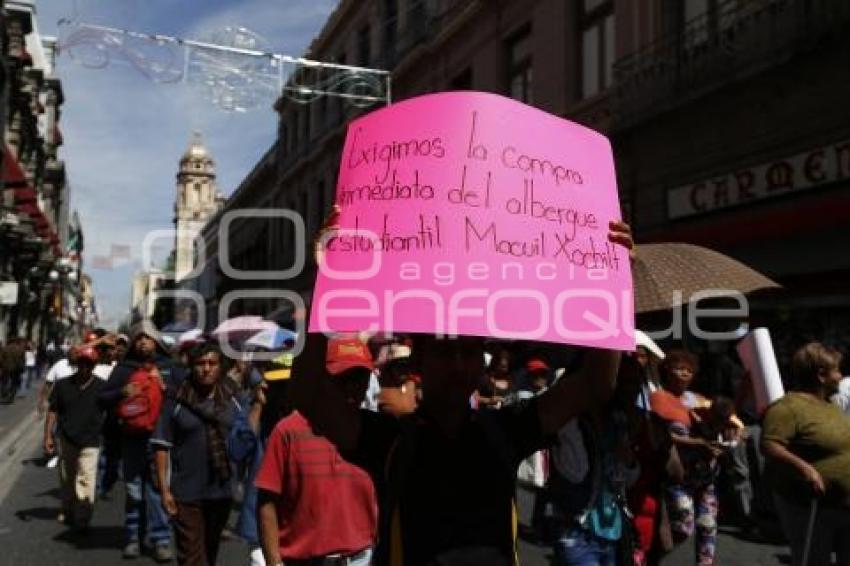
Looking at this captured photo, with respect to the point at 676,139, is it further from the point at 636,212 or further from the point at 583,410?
the point at 583,410

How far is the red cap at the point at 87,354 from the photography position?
27.8 feet

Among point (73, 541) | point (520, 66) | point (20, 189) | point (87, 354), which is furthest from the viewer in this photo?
point (20, 189)

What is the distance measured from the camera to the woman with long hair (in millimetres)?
5371

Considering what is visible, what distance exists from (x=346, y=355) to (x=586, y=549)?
1425 mm

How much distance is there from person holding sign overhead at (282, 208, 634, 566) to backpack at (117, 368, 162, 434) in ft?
17.9

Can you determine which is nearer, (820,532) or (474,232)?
(474,232)

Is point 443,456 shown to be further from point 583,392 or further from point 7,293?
point 7,293

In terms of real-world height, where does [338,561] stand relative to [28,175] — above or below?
below

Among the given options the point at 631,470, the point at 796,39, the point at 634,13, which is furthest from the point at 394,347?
the point at 634,13

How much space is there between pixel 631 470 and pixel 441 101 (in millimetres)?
2790

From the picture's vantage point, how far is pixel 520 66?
65.4ft

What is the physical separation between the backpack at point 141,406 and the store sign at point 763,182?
8171mm

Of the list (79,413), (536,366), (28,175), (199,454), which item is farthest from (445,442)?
(28,175)

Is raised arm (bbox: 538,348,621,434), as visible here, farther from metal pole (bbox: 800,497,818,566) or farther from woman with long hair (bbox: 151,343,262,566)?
woman with long hair (bbox: 151,343,262,566)
